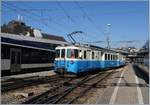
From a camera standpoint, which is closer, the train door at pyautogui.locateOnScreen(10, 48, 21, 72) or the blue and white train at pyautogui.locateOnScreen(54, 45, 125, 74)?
the blue and white train at pyautogui.locateOnScreen(54, 45, 125, 74)

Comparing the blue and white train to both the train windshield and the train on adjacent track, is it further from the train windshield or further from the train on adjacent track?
the train on adjacent track

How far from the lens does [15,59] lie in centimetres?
2772

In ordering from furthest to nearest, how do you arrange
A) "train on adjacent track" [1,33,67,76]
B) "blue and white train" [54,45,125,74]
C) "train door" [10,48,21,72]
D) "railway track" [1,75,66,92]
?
"train door" [10,48,21,72] < "train on adjacent track" [1,33,67,76] < "blue and white train" [54,45,125,74] < "railway track" [1,75,66,92]

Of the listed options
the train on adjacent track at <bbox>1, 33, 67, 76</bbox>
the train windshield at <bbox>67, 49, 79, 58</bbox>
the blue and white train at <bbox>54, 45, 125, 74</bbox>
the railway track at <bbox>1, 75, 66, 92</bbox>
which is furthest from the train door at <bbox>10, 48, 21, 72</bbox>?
the railway track at <bbox>1, 75, 66, 92</bbox>

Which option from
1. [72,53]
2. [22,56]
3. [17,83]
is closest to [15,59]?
[22,56]

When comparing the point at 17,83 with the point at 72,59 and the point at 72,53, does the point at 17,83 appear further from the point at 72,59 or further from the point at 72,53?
the point at 72,53

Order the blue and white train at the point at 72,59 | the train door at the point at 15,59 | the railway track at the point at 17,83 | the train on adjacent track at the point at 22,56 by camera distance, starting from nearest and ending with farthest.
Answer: the railway track at the point at 17,83, the blue and white train at the point at 72,59, the train on adjacent track at the point at 22,56, the train door at the point at 15,59

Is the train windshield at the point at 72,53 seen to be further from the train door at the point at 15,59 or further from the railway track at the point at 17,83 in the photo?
the train door at the point at 15,59

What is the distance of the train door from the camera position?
2719 centimetres

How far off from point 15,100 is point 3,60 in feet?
41.2

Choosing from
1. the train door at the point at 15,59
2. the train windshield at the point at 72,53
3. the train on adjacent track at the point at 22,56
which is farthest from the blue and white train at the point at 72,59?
the train on adjacent track at the point at 22,56

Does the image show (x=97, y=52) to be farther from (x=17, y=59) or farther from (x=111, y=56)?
(x=111, y=56)

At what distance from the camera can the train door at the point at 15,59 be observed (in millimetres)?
27186

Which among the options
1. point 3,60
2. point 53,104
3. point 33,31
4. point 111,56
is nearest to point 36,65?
point 3,60
